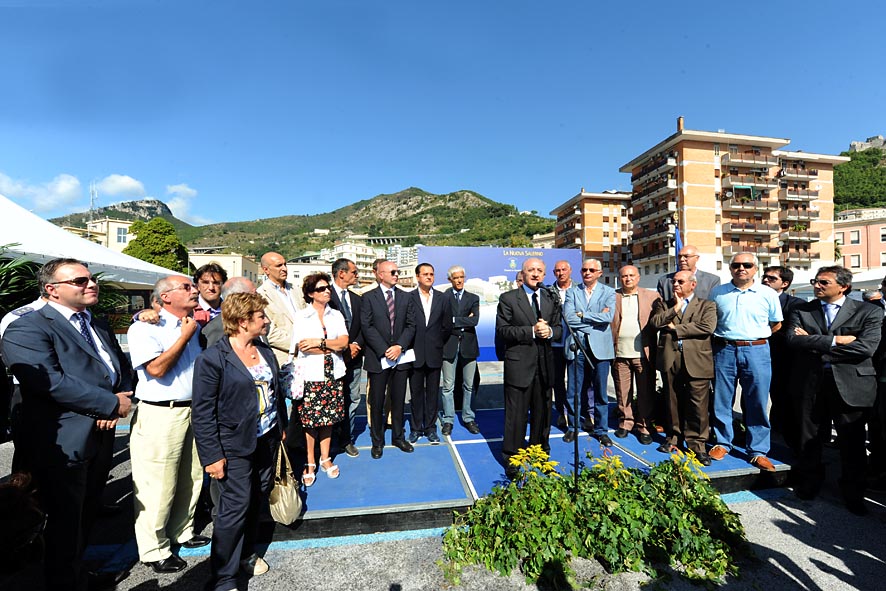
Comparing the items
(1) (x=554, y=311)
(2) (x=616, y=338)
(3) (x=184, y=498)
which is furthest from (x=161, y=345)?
(2) (x=616, y=338)

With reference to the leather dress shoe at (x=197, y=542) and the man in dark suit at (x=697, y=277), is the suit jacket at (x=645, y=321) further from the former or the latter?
the leather dress shoe at (x=197, y=542)

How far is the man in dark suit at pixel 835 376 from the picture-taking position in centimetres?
337

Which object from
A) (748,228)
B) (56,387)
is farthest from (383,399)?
(748,228)

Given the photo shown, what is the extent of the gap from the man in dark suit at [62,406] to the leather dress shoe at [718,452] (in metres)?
4.94

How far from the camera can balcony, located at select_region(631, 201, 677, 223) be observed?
156 feet

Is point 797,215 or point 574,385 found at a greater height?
point 797,215

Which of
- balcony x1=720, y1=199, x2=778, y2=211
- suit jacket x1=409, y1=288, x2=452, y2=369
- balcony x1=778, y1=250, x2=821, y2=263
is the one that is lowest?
suit jacket x1=409, y1=288, x2=452, y2=369

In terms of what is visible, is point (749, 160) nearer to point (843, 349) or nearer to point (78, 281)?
point (843, 349)

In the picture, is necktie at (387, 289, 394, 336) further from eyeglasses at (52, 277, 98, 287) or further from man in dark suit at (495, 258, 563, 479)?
eyeglasses at (52, 277, 98, 287)

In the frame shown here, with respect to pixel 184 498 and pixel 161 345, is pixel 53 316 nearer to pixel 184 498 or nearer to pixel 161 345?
pixel 161 345

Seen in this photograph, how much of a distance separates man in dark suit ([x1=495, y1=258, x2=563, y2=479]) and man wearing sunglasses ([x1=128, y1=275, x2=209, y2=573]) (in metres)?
2.47

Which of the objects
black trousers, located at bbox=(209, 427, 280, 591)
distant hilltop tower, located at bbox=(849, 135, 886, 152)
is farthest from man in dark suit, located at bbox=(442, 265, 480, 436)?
distant hilltop tower, located at bbox=(849, 135, 886, 152)

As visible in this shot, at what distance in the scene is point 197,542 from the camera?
289 centimetres

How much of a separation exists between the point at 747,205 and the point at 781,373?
2160 inches
